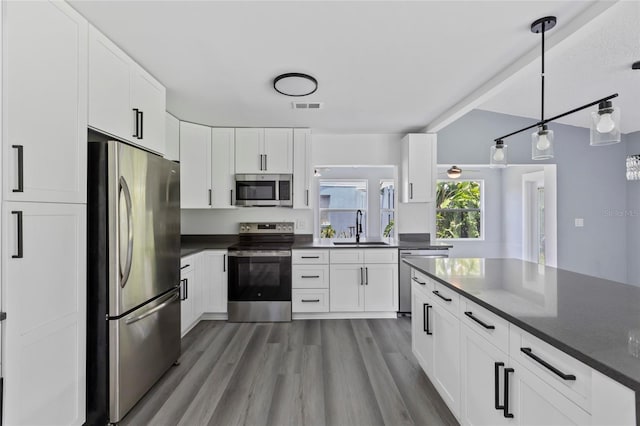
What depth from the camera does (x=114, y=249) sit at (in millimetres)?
1733

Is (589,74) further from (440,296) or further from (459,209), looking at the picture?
(459,209)

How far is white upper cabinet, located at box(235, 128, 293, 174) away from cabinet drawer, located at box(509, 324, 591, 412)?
3081 millimetres

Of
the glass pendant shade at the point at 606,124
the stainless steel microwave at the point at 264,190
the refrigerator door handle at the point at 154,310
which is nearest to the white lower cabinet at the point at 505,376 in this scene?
the glass pendant shade at the point at 606,124

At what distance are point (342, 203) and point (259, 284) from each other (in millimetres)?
3164

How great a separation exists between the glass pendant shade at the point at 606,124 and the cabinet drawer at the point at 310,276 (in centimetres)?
271

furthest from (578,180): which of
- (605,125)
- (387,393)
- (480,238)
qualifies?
(387,393)

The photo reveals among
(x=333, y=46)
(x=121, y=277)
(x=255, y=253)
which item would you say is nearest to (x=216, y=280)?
(x=255, y=253)

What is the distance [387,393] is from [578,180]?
428 cm

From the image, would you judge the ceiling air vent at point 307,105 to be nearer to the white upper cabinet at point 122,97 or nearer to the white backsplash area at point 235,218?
the white upper cabinet at point 122,97

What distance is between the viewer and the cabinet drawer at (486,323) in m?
1.30

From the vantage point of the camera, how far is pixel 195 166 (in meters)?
3.68

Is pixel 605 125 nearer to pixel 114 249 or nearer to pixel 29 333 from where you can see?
pixel 114 249

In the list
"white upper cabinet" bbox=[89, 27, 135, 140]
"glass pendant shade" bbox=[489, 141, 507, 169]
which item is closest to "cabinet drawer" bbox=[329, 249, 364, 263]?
"glass pendant shade" bbox=[489, 141, 507, 169]

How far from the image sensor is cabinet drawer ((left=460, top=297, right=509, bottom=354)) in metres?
1.30
